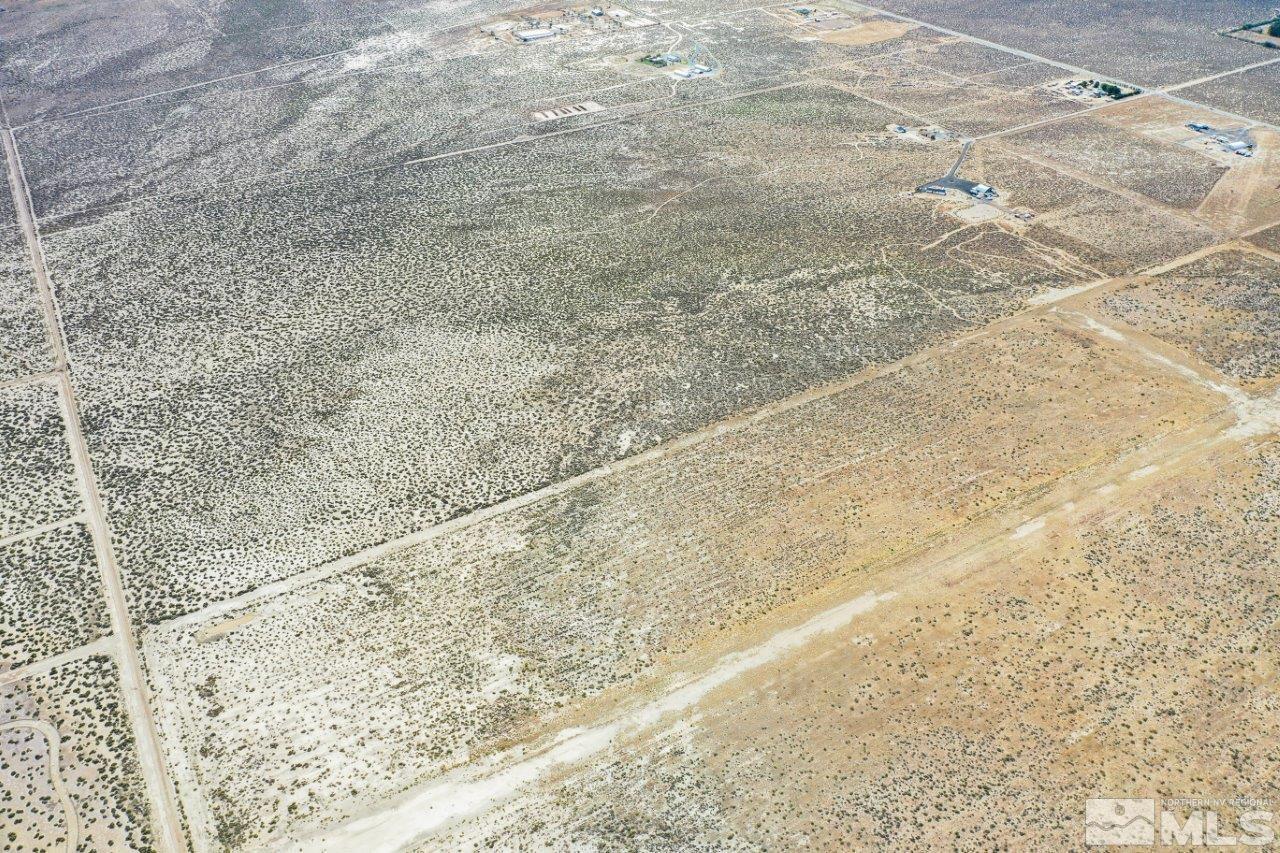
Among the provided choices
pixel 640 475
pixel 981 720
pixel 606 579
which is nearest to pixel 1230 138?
pixel 640 475

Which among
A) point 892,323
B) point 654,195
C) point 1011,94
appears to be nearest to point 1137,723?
point 892,323

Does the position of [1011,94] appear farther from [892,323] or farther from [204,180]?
[204,180]

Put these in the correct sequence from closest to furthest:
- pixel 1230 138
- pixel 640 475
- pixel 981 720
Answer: pixel 981 720 → pixel 640 475 → pixel 1230 138

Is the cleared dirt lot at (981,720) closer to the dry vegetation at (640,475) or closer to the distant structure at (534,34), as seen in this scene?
the dry vegetation at (640,475)

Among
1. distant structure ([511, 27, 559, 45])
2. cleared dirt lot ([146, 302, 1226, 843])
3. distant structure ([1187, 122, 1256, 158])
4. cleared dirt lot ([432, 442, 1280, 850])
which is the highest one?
distant structure ([511, 27, 559, 45])

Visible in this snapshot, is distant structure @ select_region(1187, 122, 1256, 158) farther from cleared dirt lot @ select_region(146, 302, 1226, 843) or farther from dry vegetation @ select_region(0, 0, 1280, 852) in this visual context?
cleared dirt lot @ select_region(146, 302, 1226, 843)

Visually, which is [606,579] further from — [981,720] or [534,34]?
[534,34]

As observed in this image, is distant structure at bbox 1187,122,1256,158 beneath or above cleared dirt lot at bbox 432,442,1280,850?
above

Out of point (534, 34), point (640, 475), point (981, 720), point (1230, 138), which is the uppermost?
point (534, 34)

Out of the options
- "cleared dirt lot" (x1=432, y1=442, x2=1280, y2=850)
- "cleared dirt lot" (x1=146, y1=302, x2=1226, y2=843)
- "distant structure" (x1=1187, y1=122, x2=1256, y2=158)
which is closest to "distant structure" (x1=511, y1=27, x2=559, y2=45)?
"distant structure" (x1=1187, y1=122, x2=1256, y2=158)

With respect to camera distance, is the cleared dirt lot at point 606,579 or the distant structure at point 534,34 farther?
the distant structure at point 534,34

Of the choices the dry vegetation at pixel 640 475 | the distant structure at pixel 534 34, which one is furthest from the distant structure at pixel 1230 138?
the distant structure at pixel 534 34
